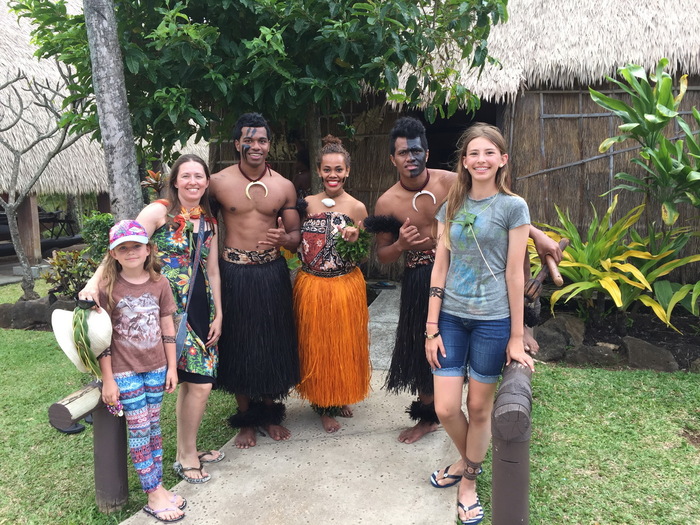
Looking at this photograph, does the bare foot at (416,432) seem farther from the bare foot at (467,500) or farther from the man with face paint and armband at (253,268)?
the man with face paint and armband at (253,268)

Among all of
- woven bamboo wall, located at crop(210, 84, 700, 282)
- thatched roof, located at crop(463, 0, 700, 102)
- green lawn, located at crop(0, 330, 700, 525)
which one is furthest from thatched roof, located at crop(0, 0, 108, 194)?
thatched roof, located at crop(463, 0, 700, 102)

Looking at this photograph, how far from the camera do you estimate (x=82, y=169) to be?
31.1ft

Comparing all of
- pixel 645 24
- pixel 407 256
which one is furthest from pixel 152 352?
pixel 645 24

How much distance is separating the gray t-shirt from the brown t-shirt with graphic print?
1.26 m

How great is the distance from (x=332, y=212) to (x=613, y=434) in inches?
83.2

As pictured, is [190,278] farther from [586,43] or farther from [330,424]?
[586,43]

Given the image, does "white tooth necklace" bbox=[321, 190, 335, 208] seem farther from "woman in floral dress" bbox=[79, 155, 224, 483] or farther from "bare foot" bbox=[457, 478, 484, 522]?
"bare foot" bbox=[457, 478, 484, 522]

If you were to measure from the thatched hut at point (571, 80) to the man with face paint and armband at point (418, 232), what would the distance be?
134 inches

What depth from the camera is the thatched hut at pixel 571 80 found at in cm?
543

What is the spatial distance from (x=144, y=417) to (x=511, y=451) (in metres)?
1.48

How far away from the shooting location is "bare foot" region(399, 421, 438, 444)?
2.98m

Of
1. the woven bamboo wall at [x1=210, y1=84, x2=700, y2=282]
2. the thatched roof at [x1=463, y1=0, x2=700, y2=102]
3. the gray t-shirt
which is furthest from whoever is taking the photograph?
the woven bamboo wall at [x1=210, y1=84, x2=700, y2=282]

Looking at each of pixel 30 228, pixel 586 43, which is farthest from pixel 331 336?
pixel 30 228

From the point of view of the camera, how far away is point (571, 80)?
221 inches
